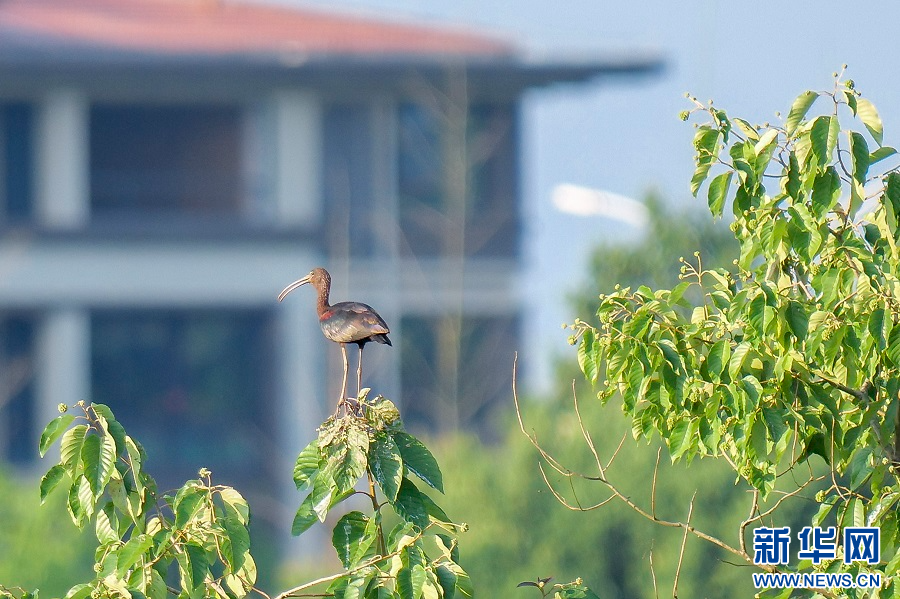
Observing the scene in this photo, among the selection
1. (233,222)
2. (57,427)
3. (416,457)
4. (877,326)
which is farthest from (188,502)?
(233,222)

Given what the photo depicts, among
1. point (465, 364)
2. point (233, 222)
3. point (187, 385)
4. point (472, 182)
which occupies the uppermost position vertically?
point (472, 182)

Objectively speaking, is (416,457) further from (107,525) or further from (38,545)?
(38,545)

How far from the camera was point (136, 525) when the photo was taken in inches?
208

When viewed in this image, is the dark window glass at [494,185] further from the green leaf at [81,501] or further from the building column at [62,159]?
the green leaf at [81,501]

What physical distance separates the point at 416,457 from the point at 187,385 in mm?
28148

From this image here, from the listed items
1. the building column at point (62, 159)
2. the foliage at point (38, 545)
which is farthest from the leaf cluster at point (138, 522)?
the building column at point (62, 159)

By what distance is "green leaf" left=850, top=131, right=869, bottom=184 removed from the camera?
5363 mm

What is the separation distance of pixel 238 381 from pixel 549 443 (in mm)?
12661

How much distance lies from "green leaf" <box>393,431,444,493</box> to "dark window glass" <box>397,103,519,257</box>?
25.9 meters

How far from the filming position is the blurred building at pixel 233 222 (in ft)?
102

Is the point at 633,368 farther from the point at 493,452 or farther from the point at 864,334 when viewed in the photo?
the point at 493,452

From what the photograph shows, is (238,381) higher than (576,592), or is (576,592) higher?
(576,592)

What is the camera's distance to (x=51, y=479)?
5086 mm

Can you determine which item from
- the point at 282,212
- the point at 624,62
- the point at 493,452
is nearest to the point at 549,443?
the point at 493,452
